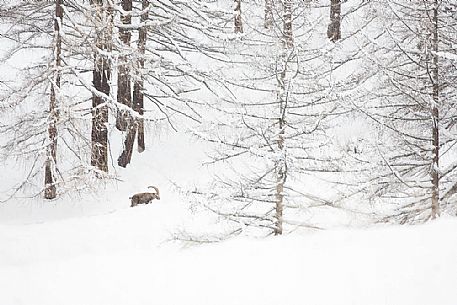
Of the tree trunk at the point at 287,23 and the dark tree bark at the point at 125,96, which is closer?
the tree trunk at the point at 287,23

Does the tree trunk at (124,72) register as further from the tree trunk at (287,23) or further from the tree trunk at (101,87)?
the tree trunk at (287,23)

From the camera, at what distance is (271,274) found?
6.04 meters

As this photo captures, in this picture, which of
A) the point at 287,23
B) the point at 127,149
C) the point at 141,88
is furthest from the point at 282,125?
the point at 127,149

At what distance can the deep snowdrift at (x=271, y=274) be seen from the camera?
5.48 m

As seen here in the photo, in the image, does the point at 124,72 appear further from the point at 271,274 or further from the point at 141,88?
the point at 271,274

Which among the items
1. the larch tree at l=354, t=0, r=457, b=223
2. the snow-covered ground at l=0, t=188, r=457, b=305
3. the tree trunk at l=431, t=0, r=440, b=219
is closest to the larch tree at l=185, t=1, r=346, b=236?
the larch tree at l=354, t=0, r=457, b=223

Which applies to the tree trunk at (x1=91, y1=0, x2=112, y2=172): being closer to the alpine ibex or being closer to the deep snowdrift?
the alpine ibex

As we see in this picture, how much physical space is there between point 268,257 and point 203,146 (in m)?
12.3

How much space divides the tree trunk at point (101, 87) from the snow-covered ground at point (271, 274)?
675cm

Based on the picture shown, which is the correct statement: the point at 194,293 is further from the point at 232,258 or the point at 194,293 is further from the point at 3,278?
the point at 3,278

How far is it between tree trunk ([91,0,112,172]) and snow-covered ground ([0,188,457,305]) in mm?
6751

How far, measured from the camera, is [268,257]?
6438 mm

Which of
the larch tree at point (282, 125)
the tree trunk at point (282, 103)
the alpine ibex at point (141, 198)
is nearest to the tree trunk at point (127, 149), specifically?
the alpine ibex at point (141, 198)

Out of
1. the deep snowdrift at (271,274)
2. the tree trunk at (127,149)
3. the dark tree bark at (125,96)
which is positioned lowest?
the deep snowdrift at (271,274)
